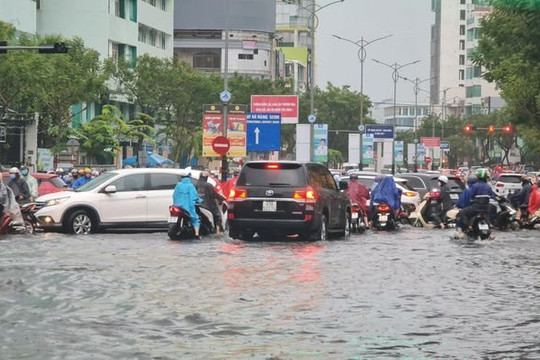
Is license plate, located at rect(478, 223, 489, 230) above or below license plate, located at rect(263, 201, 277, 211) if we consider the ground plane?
below

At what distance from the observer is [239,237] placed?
91.1 ft

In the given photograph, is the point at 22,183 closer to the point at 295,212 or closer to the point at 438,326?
the point at 295,212

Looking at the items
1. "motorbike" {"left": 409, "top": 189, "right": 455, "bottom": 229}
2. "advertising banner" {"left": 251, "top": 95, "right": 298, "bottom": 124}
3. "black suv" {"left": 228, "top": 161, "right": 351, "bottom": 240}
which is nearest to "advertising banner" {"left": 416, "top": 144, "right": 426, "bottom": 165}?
"advertising banner" {"left": 251, "top": 95, "right": 298, "bottom": 124}

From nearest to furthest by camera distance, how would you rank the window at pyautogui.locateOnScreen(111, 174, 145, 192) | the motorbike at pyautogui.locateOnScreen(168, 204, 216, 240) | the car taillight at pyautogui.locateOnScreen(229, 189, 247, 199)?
the car taillight at pyautogui.locateOnScreen(229, 189, 247, 199)
the motorbike at pyautogui.locateOnScreen(168, 204, 216, 240)
the window at pyautogui.locateOnScreen(111, 174, 145, 192)

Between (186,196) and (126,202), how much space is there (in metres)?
2.68

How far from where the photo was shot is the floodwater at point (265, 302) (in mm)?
11055

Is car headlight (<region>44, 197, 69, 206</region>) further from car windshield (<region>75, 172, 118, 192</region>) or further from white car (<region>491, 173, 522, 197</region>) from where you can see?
white car (<region>491, 173, 522, 197</region>)

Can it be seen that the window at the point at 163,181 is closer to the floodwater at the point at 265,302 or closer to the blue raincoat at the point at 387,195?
the floodwater at the point at 265,302

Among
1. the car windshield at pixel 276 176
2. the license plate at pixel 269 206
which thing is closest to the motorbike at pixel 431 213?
the car windshield at pixel 276 176

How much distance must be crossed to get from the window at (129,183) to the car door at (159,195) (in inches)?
10.3

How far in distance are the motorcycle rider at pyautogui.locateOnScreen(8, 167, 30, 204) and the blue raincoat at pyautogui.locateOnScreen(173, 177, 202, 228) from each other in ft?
16.6

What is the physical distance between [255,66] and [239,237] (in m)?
107

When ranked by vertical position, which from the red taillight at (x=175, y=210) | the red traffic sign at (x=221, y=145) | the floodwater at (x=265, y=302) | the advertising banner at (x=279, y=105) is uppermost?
the advertising banner at (x=279, y=105)

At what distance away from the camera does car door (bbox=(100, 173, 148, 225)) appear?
97.7ft
